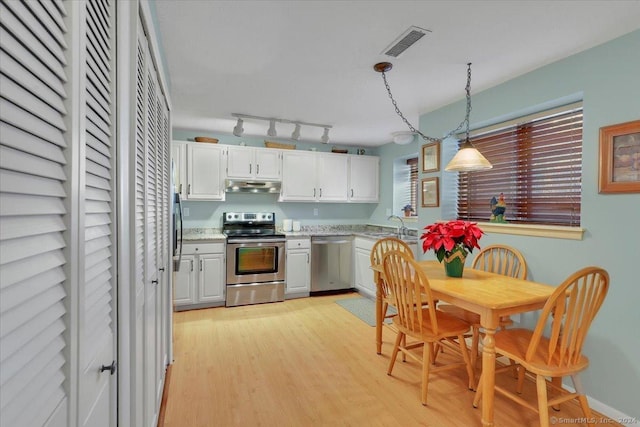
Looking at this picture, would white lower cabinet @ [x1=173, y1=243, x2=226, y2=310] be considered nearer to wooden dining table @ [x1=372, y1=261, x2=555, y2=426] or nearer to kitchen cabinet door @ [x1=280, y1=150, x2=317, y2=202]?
kitchen cabinet door @ [x1=280, y1=150, x2=317, y2=202]

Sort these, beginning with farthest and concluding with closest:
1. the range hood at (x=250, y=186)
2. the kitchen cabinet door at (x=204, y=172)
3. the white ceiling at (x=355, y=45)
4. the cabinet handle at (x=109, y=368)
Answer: the range hood at (x=250, y=186) < the kitchen cabinet door at (x=204, y=172) < the white ceiling at (x=355, y=45) < the cabinet handle at (x=109, y=368)

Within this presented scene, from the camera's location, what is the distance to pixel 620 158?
6.37 ft

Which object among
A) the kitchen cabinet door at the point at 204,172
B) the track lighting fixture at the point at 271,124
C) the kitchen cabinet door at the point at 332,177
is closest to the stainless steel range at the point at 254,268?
the kitchen cabinet door at the point at 204,172

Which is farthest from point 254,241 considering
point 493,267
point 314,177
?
point 493,267

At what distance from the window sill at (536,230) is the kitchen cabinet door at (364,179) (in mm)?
2448

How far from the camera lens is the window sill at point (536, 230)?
7.14 ft

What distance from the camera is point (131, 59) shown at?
1.11 m

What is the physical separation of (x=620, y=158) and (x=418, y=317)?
1561 millimetres

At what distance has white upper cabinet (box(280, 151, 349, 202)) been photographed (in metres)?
4.69

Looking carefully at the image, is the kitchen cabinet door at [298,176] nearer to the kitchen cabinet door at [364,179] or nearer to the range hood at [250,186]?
the range hood at [250,186]

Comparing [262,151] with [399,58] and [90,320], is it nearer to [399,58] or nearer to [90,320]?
[399,58]

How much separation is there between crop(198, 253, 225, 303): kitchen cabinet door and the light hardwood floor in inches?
21.4

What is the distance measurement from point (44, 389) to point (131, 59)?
1.02 m

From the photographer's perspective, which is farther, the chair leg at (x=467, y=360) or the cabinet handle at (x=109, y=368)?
the chair leg at (x=467, y=360)
